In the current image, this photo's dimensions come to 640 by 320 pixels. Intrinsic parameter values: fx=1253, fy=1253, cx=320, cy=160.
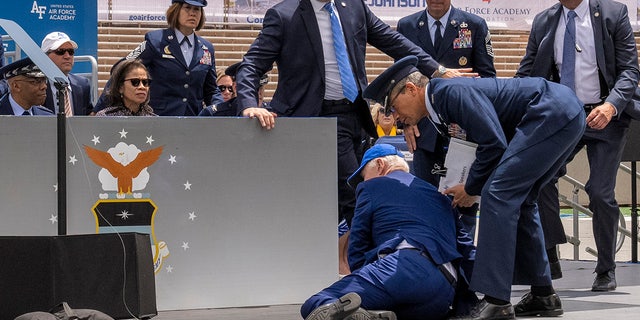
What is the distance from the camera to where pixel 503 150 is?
537 cm

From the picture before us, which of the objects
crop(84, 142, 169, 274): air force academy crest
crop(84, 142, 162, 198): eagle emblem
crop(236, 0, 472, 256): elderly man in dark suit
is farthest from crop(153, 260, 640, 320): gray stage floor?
crop(236, 0, 472, 256): elderly man in dark suit

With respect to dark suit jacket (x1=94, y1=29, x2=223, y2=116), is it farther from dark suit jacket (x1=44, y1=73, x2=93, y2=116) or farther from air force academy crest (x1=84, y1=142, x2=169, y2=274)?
air force academy crest (x1=84, y1=142, x2=169, y2=274)

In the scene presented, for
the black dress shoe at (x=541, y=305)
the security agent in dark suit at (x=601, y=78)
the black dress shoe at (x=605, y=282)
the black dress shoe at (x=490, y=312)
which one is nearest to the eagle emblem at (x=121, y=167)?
the black dress shoe at (x=490, y=312)

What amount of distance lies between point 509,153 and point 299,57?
1.46 metres

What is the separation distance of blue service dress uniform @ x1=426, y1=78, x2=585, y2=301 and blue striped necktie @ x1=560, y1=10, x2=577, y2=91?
154 centimetres

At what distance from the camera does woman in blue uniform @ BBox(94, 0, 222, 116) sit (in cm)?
764

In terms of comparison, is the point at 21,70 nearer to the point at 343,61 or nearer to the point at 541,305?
the point at 343,61

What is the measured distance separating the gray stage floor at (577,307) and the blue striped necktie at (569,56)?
1163mm

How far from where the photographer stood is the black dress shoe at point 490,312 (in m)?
5.30

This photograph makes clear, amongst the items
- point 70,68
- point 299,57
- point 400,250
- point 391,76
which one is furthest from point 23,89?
point 400,250

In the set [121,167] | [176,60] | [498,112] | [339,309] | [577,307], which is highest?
[176,60]

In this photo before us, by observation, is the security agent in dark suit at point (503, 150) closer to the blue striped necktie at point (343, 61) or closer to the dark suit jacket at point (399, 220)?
the dark suit jacket at point (399, 220)

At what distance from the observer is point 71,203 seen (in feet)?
18.8

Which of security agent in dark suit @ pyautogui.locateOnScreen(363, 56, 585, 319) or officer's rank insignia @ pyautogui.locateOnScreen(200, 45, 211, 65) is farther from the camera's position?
officer's rank insignia @ pyautogui.locateOnScreen(200, 45, 211, 65)
